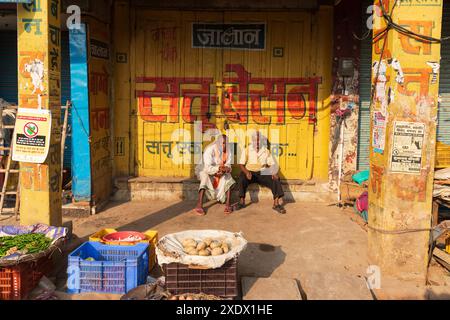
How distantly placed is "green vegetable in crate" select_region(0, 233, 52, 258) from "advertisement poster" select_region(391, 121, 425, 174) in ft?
12.6

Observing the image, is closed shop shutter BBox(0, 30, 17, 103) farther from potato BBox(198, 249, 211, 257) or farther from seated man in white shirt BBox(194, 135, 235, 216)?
potato BBox(198, 249, 211, 257)

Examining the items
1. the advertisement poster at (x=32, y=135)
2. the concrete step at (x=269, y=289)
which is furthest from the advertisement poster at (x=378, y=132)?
the advertisement poster at (x=32, y=135)

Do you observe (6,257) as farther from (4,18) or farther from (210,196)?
(4,18)

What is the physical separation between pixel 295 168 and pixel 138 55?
3.58m

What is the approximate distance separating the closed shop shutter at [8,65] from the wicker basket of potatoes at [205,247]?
6.00 meters

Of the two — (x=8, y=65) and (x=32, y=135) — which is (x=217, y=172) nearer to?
(x=32, y=135)

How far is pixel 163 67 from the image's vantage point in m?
8.63

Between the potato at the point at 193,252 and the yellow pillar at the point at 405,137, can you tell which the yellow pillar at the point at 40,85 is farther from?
the yellow pillar at the point at 405,137

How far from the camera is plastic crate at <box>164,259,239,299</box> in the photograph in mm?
4617

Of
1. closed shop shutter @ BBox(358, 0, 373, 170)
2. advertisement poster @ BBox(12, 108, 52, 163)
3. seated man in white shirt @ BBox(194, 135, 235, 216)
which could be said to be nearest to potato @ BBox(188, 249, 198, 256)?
advertisement poster @ BBox(12, 108, 52, 163)

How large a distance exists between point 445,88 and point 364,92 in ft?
4.94

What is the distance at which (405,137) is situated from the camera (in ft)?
16.6

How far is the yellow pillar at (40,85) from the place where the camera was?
209 inches

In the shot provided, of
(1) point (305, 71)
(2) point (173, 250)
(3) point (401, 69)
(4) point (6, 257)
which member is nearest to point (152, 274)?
(2) point (173, 250)
